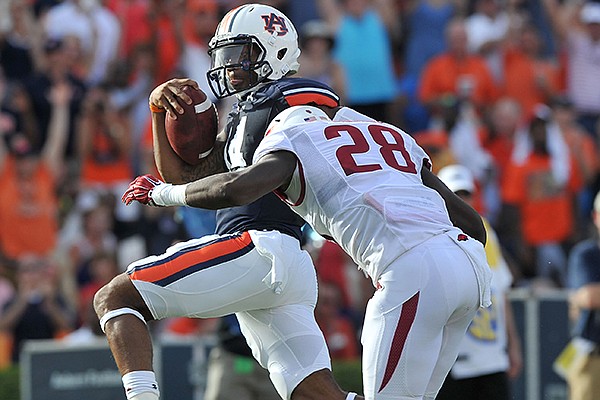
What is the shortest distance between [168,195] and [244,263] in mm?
443

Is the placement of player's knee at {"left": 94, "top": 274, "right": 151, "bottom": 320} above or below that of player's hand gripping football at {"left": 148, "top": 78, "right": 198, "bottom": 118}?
below

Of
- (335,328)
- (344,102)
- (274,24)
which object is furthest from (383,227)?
(344,102)

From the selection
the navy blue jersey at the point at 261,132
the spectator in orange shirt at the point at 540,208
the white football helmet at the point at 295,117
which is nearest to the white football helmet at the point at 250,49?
the navy blue jersey at the point at 261,132

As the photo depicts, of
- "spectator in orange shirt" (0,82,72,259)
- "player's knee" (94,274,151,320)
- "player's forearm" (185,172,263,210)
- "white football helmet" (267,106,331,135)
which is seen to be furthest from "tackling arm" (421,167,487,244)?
"spectator in orange shirt" (0,82,72,259)

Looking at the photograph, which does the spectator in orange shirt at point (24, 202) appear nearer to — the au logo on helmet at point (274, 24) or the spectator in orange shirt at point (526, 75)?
the spectator in orange shirt at point (526, 75)

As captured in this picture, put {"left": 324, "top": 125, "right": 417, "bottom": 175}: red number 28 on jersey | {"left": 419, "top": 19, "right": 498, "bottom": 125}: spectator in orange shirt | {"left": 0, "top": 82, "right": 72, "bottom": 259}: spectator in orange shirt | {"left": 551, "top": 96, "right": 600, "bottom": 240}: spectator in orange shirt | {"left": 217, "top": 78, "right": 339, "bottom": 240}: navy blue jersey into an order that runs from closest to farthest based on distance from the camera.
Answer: {"left": 324, "top": 125, "right": 417, "bottom": 175}: red number 28 on jersey
{"left": 217, "top": 78, "right": 339, "bottom": 240}: navy blue jersey
{"left": 0, "top": 82, "right": 72, "bottom": 259}: spectator in orange shirt
{"left": 551, "top": 96, "right": 600, "bottom": 240}: spectator in orange shirt
{"left": 419, "top": 19, "right": 498, "bottom": 125}: spectator in orange shirt

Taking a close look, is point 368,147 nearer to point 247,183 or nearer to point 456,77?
point 247,183

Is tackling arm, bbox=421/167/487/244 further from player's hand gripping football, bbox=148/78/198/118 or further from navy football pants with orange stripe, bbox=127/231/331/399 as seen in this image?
player's hand gripping football, bbox=148/78/198/118

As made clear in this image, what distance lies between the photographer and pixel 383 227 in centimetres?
520

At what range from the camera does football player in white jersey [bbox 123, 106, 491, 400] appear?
514 cm

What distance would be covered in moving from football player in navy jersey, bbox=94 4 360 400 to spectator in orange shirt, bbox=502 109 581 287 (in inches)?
247

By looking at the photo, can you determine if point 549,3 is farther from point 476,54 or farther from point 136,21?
point 136,21

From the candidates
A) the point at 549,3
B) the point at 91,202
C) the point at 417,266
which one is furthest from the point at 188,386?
the point at 549,3

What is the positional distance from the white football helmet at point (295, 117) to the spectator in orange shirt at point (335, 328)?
454 cm
